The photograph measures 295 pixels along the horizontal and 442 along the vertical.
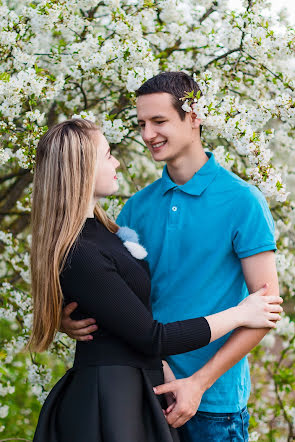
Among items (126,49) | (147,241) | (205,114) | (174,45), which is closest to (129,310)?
(147,241)

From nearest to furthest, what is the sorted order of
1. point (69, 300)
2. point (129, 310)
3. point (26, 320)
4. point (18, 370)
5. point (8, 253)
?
point (129, 310) → point (69, 300) → point (26, 320) → point (8, 253) → point (18, 370)

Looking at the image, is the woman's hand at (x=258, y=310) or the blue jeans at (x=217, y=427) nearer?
the woman's hand at (x=258, y=310)

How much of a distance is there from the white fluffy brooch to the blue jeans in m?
0.67

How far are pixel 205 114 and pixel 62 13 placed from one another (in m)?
1.17

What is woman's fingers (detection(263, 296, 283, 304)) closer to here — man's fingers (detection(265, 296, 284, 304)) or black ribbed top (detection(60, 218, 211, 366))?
man's fingers (detection(265, 296, 284, 304))

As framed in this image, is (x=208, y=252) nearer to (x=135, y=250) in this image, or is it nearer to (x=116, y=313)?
(x=135, y=250)

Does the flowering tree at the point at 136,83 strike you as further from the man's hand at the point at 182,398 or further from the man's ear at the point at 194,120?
the man's hand at the point at 182,398

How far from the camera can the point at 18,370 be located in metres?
4.87

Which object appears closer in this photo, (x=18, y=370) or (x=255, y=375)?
(x=255, y=375)

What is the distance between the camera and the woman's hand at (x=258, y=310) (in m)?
2.11

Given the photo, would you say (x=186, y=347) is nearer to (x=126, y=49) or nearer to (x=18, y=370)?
(x=126, y=49)

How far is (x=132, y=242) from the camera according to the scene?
7.59 ft

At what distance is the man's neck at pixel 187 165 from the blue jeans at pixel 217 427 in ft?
3.17

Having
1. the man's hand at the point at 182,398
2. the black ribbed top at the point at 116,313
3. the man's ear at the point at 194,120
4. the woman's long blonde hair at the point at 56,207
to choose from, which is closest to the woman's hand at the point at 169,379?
the man's hand at the point at 182,398
